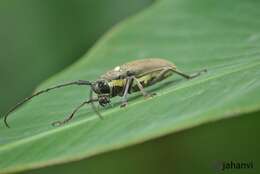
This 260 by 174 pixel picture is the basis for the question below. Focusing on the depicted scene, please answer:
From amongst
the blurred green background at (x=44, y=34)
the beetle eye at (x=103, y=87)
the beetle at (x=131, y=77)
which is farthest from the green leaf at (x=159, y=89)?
the blurred green background at (x=44, y=34)

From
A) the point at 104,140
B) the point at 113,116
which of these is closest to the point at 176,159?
the point at 113,116

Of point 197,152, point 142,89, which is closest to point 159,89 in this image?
point 142,89

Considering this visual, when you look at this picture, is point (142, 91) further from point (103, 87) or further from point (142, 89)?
point (103, 87)

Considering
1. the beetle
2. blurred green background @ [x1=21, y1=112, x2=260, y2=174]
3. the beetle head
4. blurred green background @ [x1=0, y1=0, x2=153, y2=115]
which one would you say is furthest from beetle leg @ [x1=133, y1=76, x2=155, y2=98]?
blurred green background @ [x1=0, y1=0, x2=153, y2=115]

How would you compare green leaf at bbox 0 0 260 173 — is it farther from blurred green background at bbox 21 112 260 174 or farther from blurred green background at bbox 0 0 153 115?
blurred green background at bbox 0 0 153 115

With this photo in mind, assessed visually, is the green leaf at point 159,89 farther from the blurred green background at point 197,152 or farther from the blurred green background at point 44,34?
the blurred green background at point 44,34

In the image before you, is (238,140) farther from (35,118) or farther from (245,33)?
(35,118)

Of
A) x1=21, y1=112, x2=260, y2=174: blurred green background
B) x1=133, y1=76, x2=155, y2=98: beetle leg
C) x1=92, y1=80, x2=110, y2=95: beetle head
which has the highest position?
x1=92, y1=80, x2=110, y2=95: beetle head
